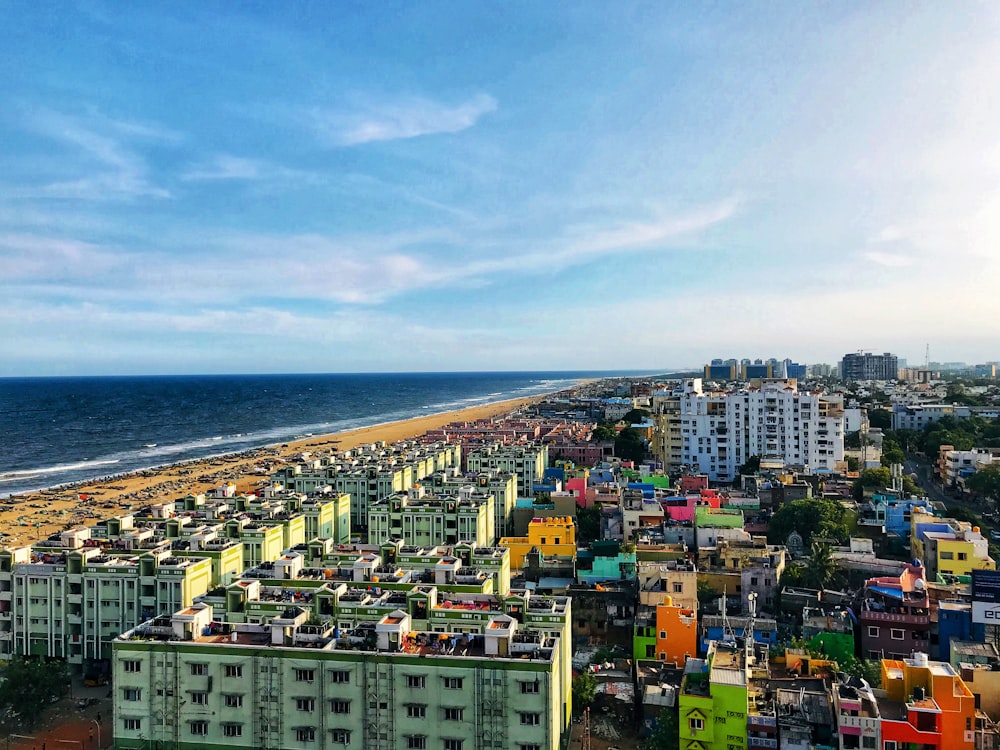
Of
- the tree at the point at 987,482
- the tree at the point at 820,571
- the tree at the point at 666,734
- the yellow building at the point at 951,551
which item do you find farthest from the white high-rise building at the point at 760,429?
the tree at the point at 666,734

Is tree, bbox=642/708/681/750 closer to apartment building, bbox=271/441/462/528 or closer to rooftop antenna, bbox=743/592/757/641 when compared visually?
Result: rooftop antenna, bbox=743/592/757/641

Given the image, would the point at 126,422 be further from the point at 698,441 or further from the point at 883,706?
the point at 883,706

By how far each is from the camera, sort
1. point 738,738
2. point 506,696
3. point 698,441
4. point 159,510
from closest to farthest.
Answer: point 506,696, point 738,738, point 159,510, point 698,441

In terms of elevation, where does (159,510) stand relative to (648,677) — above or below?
above

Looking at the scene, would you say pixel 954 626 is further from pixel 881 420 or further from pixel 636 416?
pixel 881 420

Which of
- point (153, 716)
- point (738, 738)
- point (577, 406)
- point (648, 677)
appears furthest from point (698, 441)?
point (577, 406)

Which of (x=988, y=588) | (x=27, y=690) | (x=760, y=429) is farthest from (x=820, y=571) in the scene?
(x=760, y=429)

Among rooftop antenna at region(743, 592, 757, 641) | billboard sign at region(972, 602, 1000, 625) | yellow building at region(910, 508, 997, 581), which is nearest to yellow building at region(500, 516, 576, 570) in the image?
rooftop antenna at region(743, 592, 757, 641)
